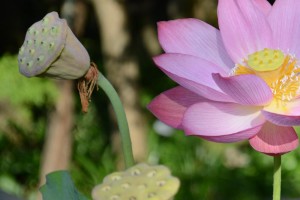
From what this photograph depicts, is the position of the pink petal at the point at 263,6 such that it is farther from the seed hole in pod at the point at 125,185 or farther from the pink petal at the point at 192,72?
the seed hole in pod at the point at 125,185

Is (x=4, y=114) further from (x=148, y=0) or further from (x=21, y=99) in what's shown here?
(x=148, y=0)

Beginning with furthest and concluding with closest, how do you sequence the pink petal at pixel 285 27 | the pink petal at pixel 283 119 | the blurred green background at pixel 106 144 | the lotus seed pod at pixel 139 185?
the blurred green background at pixel 106 144, the pink petal at pixel 285 27, the pink petal at pixel 283 119, the lotus seed pod at pixel 139 185

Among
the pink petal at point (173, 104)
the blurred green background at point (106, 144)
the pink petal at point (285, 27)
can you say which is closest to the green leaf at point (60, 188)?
the pink petal at point (173, 104)

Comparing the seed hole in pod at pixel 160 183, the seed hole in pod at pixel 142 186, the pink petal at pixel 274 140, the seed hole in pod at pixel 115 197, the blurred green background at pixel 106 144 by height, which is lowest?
the blurred green background at pixel 106 144

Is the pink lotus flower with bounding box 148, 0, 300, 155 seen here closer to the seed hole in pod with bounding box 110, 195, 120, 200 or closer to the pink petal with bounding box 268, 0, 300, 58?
the pink petal with bounding box 268, 0, 300, 58

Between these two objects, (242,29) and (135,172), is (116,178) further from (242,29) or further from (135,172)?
(242,29)

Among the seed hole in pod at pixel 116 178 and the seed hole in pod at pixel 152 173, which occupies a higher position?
the seed hole in pod at pixel 152 173
